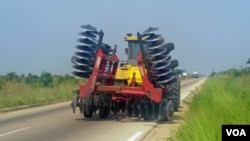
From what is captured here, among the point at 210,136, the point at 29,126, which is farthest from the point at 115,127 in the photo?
the point at 210,136

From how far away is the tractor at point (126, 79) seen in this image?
1906 cm

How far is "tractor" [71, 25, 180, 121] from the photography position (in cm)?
1906

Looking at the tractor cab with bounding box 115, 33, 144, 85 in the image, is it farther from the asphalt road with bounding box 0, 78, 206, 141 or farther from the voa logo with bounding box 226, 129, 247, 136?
the voa logo with bounding box 226, 129, 247, 136

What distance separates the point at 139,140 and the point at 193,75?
6352 inches

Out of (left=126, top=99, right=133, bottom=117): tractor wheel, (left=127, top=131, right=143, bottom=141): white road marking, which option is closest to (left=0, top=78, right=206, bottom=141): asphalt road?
(left=127, top=131, right=143, bottom=141): white road marking

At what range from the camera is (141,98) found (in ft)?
65.5

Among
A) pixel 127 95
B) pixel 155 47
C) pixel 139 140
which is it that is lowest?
pixel 139 140

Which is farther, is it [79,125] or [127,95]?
[127,95]

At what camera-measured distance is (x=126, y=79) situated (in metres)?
21.6

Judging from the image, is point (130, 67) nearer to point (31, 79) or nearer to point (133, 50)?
point (133, 50)

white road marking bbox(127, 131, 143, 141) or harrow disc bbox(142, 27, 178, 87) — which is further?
harrow disc bbox(142, 27, 178, 87)

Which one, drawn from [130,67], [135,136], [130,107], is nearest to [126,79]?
[130,67]

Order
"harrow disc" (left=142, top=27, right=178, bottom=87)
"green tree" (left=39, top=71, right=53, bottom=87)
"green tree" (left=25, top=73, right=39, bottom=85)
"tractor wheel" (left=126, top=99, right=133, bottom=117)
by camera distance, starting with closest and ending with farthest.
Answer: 1. "harrow disc" (left=142, top=27, right=178, bottom=87)
2. "tractor wheel" (left=126, top=99, right=133, bottom=117)
3. "green tree" (left=39, top=71, right=53, bottom=87)
4. "green tree" (left=25, top=73, right=39, bottom=85)

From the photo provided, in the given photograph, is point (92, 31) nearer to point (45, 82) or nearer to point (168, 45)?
point (168, 45)
